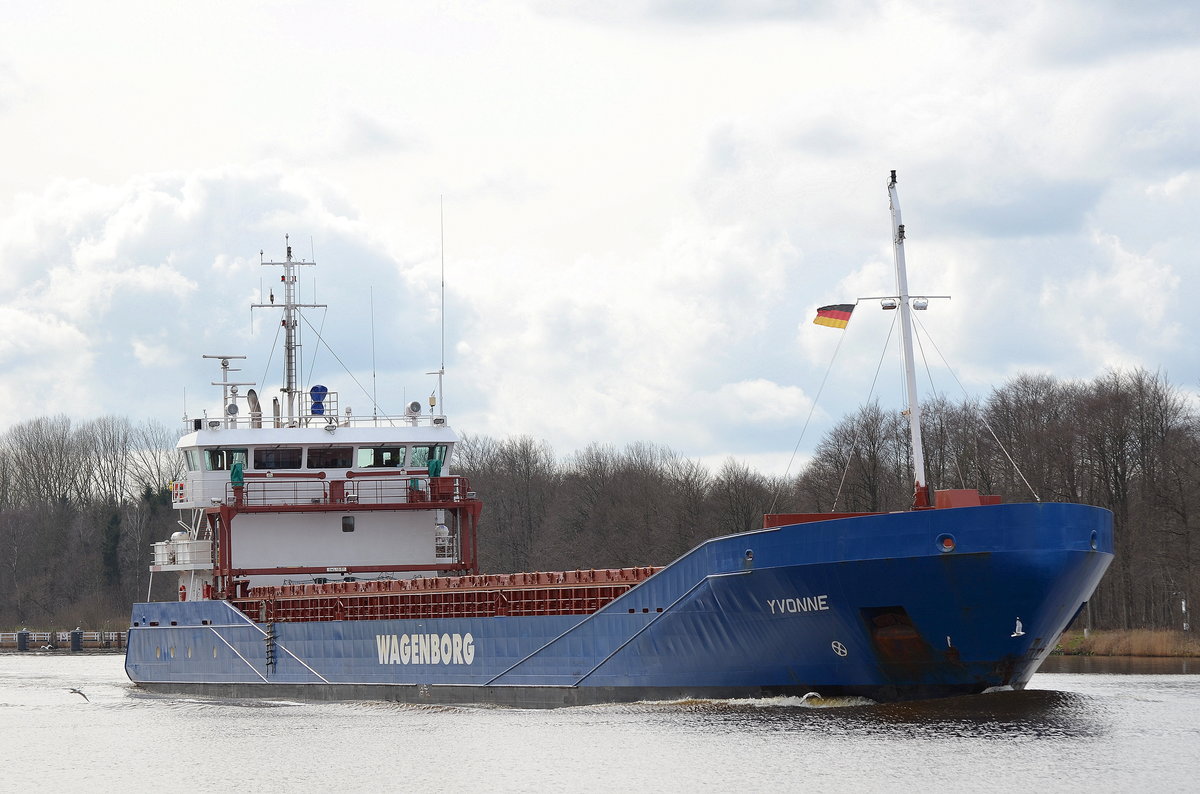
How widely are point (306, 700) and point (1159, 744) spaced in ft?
61.6

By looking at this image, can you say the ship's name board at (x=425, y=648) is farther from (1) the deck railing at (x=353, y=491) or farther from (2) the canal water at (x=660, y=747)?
(1) the deck railing at (x=353, y=491)

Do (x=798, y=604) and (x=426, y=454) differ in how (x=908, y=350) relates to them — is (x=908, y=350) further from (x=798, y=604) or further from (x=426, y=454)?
(x=426, y=454)

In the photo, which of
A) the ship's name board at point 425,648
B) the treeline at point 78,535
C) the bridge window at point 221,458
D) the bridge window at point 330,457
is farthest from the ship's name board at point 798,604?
the treeline at point 78,535

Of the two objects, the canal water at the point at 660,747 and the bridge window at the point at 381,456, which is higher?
the bridge window at the point at 381,456

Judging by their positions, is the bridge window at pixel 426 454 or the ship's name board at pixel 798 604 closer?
the ship's name board at pixel 798 604

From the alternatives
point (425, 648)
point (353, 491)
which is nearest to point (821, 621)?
point (425, 648)

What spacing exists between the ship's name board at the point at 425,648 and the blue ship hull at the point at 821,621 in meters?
0.05

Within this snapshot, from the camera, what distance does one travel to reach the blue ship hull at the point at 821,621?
22875 mm

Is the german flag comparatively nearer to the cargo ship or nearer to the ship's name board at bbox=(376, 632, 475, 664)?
the cargo ship

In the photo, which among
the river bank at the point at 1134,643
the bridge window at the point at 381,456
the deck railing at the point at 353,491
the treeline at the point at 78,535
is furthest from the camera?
the treeline at the point at 78,535

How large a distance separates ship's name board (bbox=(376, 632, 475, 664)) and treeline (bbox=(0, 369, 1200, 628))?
29.4 ft

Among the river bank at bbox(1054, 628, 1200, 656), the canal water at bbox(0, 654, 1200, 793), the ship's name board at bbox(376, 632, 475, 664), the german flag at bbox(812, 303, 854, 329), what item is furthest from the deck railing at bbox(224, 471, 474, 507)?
the river bank at bbox(1054, 628, 1200, 656)

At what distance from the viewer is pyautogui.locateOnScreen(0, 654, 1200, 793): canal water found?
19.7 meters

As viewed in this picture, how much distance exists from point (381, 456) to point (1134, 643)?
23364mm
